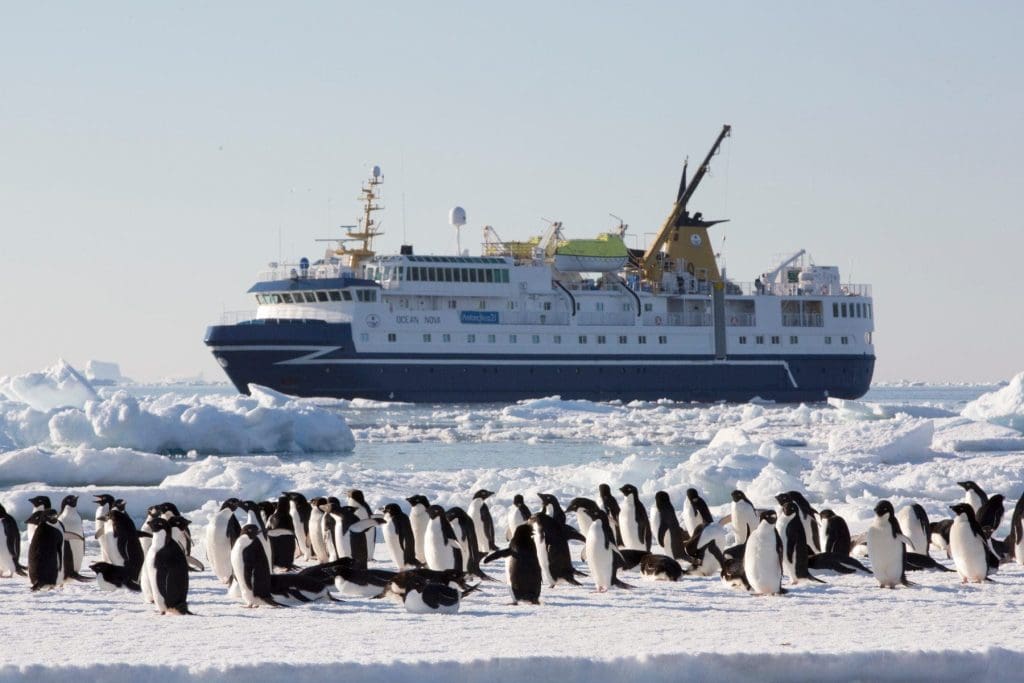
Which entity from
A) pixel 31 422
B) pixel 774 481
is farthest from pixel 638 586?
pixel 31 422

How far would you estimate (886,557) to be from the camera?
1007cm

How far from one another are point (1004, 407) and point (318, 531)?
95.5 ft

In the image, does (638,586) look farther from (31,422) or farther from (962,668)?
(31,422)

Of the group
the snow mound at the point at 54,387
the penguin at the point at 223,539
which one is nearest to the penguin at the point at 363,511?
the penguin at the point at 223,539

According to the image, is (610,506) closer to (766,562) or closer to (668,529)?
(668,529)

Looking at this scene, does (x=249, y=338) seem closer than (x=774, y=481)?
No

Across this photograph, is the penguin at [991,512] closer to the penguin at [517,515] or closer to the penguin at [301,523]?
the penguin at [517,515]

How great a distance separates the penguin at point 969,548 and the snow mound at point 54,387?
3149 centimetres

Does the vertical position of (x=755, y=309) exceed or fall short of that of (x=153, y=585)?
it exceeds it

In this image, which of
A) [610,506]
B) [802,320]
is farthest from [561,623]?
[802,320]

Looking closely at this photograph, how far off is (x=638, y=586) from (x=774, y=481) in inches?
237

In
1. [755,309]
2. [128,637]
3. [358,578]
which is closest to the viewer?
[128,637]

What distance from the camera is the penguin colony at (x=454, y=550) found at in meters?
9.34

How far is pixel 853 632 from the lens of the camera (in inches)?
325
